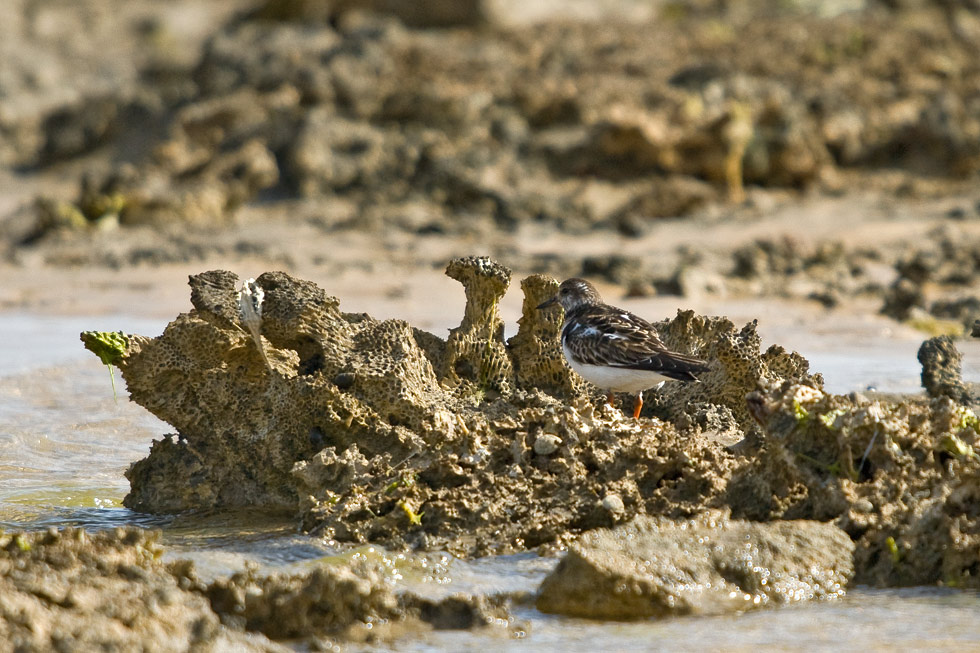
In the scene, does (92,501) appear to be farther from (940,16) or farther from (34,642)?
(940,16)

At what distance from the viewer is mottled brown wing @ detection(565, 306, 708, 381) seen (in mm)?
5926

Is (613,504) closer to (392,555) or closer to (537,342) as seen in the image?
(392,555)

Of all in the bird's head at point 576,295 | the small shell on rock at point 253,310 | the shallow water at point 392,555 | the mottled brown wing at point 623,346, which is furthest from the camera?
the bird's head at point 576,295

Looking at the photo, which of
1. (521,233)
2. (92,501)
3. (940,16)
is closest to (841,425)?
(92,501)

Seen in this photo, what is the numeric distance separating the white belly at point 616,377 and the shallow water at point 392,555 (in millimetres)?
1549

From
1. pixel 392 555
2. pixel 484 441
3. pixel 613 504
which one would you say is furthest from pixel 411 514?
pixel 613 504

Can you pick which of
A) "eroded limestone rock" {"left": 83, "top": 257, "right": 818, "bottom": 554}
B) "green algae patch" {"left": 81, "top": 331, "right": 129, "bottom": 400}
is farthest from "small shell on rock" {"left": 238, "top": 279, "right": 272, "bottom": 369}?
"green algae patch" {"left": 81, "top": 331, "right": 129, "bottom": 400}

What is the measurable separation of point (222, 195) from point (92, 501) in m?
8.83

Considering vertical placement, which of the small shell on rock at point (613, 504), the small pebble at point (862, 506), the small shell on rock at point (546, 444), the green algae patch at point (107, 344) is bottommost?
the small shell on rock at point (613, 504)

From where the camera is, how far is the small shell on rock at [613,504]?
4871 millimetres

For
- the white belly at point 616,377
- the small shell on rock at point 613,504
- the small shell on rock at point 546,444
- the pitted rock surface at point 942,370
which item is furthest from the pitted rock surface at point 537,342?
the pitted rock surface at point 942,370

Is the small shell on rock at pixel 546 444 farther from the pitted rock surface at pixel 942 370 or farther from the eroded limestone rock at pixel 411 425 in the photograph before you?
the pitted rock surface at pixel 942 370

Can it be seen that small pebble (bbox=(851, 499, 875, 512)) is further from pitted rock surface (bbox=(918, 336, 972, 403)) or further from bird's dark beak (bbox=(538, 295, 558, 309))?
bird's dark beak (bbox=(538, 295, 558, 309))

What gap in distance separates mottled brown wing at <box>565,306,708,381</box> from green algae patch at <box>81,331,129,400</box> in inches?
84.8
